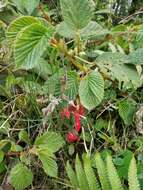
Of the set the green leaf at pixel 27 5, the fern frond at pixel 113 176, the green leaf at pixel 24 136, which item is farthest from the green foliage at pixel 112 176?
the green leaf at pixel 27 5

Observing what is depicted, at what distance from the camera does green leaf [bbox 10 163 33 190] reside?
1.26 metres

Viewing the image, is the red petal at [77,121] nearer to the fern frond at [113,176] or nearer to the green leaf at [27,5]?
the fern frond at [113,176]

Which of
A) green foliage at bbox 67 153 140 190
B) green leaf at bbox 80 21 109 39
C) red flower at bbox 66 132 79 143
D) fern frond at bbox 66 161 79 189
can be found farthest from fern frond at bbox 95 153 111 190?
green leaf at bbox 80 21 109 39

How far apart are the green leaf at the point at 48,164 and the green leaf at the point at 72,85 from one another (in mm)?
175

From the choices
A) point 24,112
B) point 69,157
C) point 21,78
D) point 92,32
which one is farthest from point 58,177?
point 92,32

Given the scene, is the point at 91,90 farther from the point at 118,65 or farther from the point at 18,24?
the point at 18,24

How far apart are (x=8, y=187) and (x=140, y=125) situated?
1.41 feet

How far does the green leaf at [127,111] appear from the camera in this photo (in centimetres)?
138

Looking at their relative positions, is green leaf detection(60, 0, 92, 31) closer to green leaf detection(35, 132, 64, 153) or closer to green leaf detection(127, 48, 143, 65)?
green leaf detection(127, 48, 143, 65)

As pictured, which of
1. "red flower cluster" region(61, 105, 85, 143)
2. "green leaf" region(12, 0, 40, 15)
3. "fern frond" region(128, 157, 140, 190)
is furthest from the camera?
"green leaf" region(12, 0, 40, 15)

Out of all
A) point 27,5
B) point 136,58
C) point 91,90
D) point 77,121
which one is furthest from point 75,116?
point 27,5

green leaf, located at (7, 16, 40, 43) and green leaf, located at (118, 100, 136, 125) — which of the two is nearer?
green leaf, located at (7, 16, 40, 43)

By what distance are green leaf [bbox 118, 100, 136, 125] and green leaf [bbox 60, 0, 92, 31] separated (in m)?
0.35

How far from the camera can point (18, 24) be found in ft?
3.74
